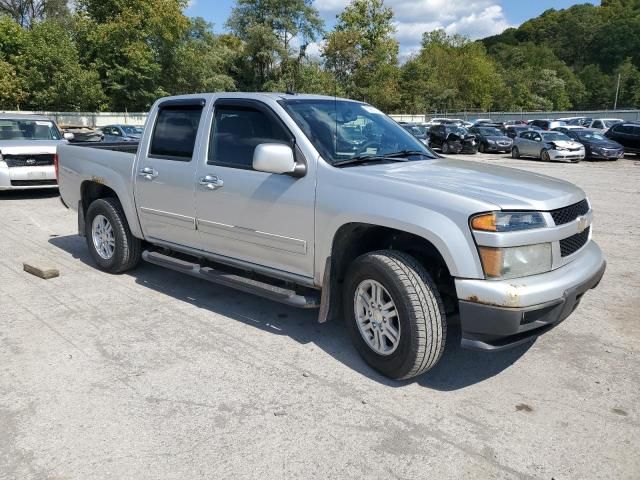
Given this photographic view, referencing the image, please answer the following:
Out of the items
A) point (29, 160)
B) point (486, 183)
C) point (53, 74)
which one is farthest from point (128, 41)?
point (486, 183)

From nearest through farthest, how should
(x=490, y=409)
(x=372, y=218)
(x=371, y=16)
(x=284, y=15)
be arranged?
(x=490, y=409)
(x=372, y=218)
(x=284, y=15)
(x=371, y=16)

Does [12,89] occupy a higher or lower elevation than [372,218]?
higher

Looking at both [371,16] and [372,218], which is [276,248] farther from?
[371,16]

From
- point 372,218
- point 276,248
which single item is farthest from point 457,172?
point 276,248

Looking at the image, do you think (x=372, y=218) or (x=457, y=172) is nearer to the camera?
(x=372, y=218)

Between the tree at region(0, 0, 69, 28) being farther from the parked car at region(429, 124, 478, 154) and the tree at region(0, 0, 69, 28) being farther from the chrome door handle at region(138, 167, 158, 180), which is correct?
the chrome door handle at region(138, 167, 158, 180)

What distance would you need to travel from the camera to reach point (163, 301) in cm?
530

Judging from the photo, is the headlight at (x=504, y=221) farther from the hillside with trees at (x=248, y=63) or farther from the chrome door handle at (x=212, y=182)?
the hillside with trees at (x=248, y=63)

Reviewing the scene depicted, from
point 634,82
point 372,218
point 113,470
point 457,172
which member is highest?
point 634,82

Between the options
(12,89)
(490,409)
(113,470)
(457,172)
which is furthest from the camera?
(12,89)

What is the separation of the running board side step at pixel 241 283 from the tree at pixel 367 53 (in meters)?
55.4

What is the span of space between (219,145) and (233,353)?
1771mm

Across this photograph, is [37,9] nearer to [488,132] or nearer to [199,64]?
[199,64]

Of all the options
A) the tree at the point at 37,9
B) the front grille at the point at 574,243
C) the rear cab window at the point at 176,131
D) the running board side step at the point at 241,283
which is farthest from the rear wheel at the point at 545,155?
the tree at the point at 37,9
